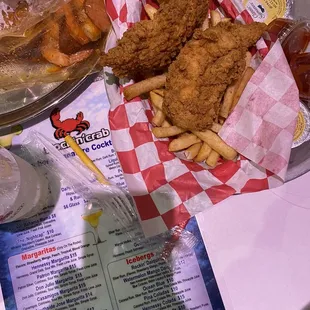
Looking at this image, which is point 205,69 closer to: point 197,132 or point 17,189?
point 197,132

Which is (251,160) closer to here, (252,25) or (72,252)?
(252,25)

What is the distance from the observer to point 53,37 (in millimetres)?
1053

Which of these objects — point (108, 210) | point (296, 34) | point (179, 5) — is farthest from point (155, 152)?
point (296, 34)

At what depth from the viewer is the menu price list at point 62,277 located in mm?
1065

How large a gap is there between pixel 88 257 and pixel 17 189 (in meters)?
0.26

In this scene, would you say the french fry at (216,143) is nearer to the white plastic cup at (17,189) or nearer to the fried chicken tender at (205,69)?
the fried chicken tender at (205,69)

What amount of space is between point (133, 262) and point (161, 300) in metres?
0.12

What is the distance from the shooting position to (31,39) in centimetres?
107

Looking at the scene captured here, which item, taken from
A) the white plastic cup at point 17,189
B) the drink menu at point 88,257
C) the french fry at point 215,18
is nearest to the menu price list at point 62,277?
the drink menu at point 88,257

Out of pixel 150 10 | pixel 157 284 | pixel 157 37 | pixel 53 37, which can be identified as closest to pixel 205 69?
pixel 157 37

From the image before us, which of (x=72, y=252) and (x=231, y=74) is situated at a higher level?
(x=231, y=74)

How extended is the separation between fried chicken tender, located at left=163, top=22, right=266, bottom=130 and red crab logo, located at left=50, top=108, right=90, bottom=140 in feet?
0.99

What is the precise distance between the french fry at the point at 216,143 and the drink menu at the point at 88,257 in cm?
20

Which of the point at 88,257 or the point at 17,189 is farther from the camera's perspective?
the point at 88,257
